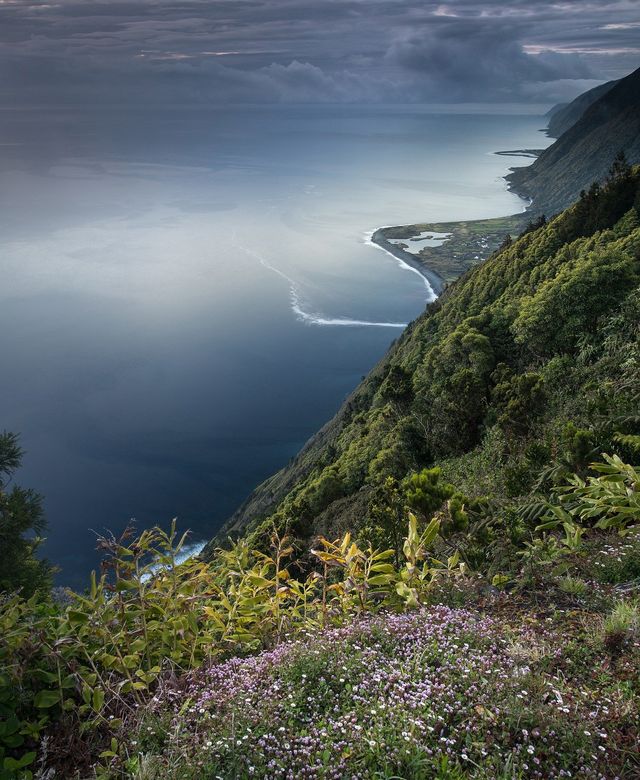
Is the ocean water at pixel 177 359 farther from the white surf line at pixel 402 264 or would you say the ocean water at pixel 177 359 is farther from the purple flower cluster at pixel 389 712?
the purple flower cluster at pixel 389 712

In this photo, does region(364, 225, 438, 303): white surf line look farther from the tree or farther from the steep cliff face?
the tree

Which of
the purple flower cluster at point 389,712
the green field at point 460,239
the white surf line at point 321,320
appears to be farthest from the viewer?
the green field at point 460,239

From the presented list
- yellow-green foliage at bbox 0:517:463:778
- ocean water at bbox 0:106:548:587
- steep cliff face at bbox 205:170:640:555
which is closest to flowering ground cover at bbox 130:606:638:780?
yellow-green foliage at bbox 0:517:463:778

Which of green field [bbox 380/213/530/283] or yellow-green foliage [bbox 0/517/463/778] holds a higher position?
green field [bbox 380/213/530/283]

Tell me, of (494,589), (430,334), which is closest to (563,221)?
(430,334)

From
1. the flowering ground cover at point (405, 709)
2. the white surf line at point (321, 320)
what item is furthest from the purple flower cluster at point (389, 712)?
the white surf line at point (321, 320)

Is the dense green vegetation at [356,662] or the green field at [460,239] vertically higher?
the green field at [460,239]

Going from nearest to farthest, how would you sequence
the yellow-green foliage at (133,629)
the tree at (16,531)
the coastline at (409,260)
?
the yellow-green foliage at (133,629) → the tree at (16,531) → the coastline at (409,260)

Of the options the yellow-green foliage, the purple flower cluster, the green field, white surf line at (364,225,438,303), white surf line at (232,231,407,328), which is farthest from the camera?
the green field
